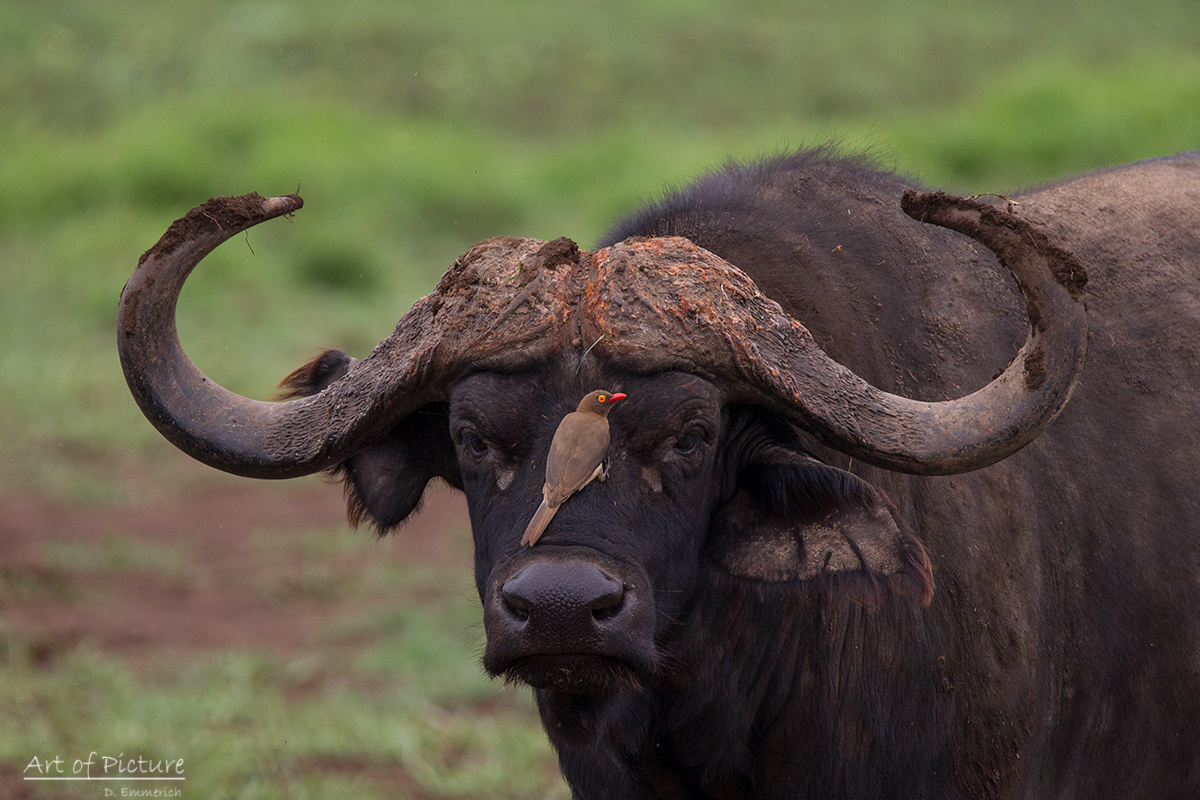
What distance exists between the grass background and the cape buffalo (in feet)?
3.12

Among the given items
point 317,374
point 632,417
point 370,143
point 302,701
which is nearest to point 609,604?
point 632,417

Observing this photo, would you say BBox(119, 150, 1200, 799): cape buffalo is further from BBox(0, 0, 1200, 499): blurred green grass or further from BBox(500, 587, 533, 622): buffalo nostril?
BBox(0, 0, 1200, 499): blurred green grass

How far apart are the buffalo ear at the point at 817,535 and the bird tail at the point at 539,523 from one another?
570mm

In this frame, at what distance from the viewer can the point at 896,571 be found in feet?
10.2

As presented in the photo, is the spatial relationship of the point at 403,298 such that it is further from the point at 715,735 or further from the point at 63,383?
the point at 715,735

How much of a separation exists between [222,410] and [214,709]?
2926 millimetres

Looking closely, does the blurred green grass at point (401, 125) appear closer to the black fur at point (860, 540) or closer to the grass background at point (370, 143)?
the grass background at point (370, 143)

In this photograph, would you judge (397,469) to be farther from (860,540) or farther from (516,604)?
(860,540)

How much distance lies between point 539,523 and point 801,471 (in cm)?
67

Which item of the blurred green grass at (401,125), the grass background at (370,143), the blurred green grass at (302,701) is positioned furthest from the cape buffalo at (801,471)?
the blurred green grass at (401,125)

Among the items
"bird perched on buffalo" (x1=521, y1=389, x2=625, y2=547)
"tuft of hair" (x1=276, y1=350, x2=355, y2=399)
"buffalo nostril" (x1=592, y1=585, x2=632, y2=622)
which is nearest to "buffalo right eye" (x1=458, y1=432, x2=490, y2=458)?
"bird perched on buffalo" (x1=521, y1=389, x2=625, y2=547)

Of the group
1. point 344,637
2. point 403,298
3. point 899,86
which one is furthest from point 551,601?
point 899,86

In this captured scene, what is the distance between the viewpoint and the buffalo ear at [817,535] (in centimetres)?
313

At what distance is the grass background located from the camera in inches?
249
